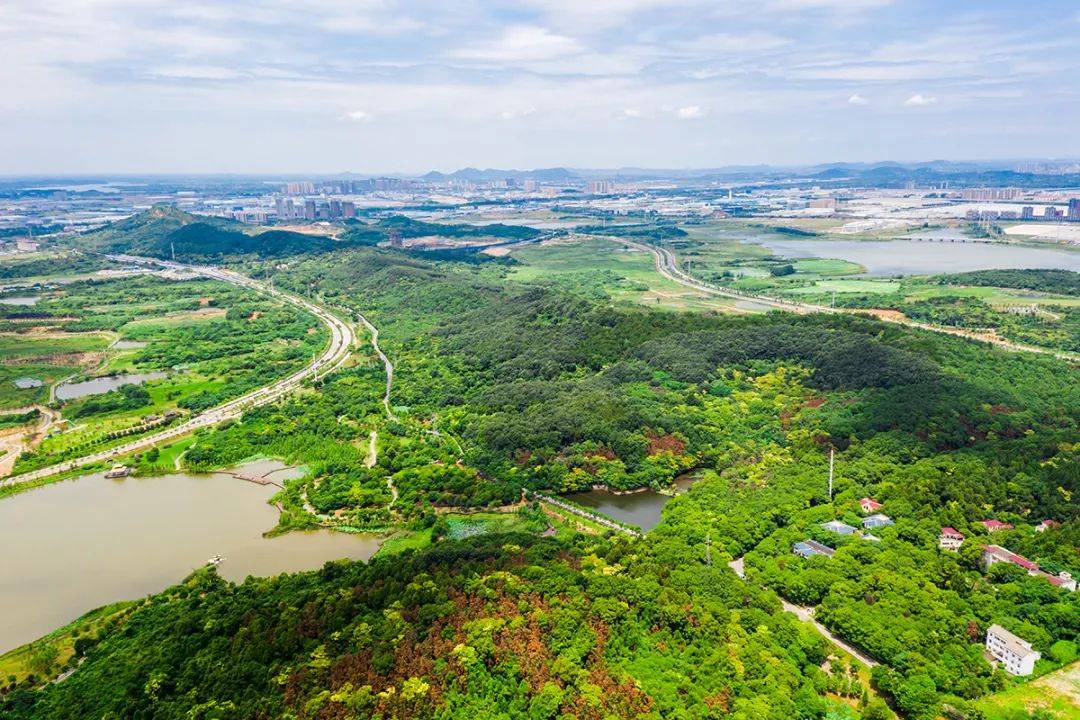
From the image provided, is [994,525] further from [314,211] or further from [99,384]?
[314,211]

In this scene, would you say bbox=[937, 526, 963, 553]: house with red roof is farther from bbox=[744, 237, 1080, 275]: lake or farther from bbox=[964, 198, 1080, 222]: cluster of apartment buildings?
bbox=[964, 198, 1080, 222]: cluster of apartment buildings

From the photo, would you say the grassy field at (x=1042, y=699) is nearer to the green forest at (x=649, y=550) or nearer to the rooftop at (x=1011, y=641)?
the green forest at (x=649, y=550)


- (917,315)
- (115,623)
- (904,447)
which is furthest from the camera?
(917,315)

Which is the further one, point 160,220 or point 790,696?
point 160,220

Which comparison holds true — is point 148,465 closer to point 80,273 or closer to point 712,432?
point 712,432

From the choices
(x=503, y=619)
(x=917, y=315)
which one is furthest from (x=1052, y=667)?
(x=917, y=315)

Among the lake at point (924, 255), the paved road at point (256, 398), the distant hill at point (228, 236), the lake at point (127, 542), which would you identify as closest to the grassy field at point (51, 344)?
the paved road at point (256, 398)
